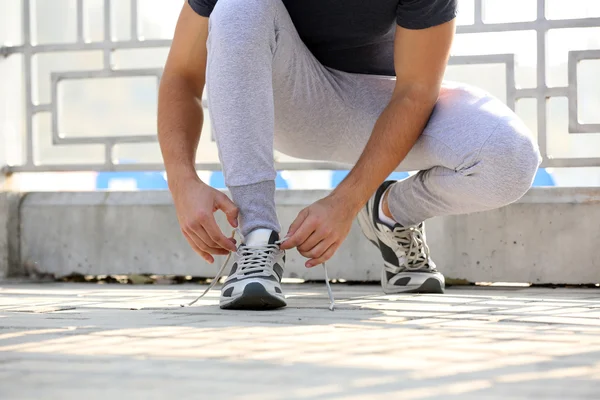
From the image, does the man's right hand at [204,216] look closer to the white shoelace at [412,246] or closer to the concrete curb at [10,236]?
the white shoelace at [412,246]

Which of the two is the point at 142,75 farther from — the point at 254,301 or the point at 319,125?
the point at 254,301

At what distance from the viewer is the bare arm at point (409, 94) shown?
186 cm

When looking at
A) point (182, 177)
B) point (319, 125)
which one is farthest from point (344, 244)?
point (182, 177)

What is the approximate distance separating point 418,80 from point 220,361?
95cm

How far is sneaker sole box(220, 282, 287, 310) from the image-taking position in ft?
5.72

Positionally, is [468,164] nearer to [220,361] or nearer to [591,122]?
[591,122]

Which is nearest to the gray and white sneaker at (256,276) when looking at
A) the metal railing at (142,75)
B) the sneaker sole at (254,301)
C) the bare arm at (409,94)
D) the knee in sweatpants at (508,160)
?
the sneaker sole at (254,301)

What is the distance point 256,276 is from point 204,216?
16cm

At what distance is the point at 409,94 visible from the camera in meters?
1.93

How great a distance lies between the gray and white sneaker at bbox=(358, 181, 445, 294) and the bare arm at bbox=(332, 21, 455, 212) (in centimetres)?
36

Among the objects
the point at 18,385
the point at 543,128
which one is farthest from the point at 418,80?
the point at 18,385

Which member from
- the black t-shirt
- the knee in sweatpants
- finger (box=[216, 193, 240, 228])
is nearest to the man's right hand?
finger (box=[216, 193, 240, 228])

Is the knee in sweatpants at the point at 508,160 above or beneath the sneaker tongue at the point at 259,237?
above

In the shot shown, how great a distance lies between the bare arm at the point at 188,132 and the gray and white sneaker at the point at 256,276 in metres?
0.05
